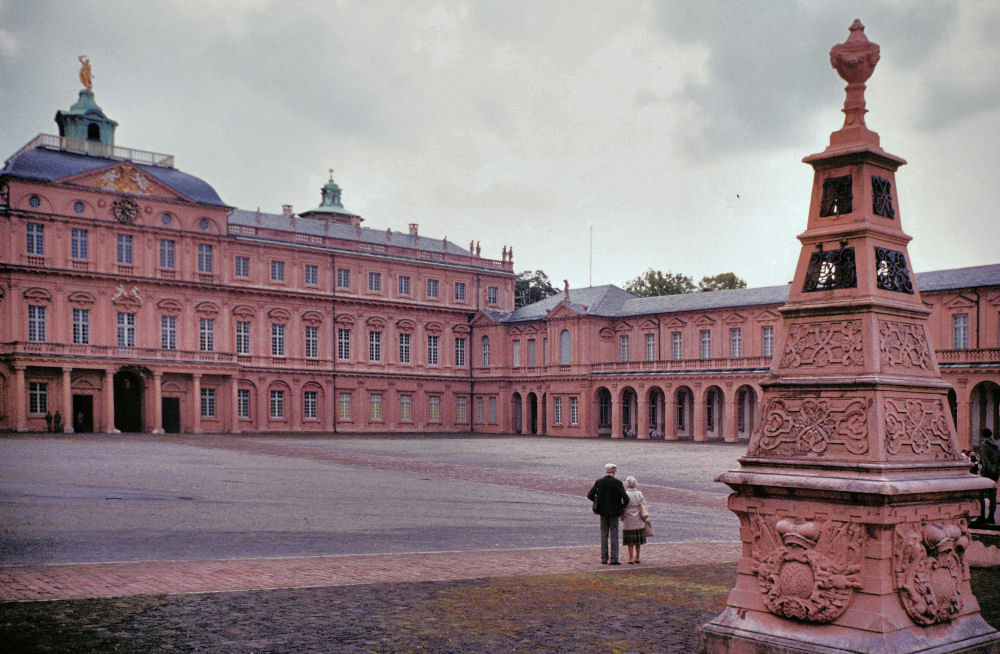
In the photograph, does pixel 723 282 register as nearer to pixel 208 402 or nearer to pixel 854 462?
pixel 208 402

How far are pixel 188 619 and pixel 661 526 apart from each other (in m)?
10.6

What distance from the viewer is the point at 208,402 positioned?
58.0m

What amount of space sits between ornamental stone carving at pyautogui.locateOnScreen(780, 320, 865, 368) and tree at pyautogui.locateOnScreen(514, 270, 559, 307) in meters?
87.1

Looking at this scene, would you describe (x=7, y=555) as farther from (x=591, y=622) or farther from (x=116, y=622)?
(x=591, y=622)

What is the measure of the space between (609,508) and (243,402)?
5044 cm

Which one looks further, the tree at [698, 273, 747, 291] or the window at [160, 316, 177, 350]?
the tree at [698, 273, 747, 291]

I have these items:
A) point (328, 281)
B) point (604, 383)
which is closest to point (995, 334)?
point (604, 383)

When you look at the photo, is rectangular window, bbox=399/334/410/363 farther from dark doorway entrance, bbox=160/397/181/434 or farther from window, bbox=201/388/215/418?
dark doorway entrance, bbox=160/397/181/434

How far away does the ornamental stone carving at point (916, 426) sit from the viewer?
6418 mm

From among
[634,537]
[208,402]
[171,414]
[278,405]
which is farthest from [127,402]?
[634,537]

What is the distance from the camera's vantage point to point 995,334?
155 ft

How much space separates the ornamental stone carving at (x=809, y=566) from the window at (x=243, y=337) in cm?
5729

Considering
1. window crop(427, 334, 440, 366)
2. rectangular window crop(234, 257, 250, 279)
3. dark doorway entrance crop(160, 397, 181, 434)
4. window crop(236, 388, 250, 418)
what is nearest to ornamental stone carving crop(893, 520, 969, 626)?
dark doorway entrance crop(160, 397, 181, 434)

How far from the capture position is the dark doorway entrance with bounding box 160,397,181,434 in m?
56.0
